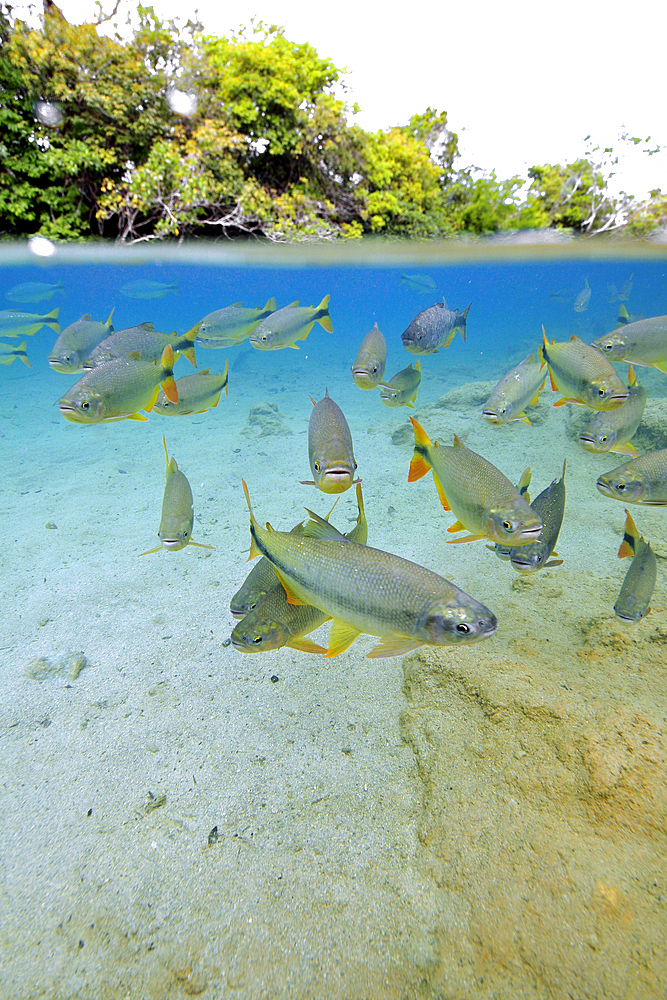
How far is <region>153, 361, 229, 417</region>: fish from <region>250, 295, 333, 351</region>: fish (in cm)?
68

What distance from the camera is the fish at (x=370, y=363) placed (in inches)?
150

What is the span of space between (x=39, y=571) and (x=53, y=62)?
1654cm

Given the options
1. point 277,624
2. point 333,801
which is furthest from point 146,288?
point 333,801

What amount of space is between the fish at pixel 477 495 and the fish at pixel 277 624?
547mm

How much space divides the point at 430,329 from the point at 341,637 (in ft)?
11.4

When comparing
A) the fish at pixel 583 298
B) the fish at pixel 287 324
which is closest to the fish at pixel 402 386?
the fish at pixel 287 324

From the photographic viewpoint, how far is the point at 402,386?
4219mm

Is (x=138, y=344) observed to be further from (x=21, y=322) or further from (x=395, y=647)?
(x=395, y=647)

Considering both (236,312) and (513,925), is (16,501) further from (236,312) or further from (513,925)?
(513,925)

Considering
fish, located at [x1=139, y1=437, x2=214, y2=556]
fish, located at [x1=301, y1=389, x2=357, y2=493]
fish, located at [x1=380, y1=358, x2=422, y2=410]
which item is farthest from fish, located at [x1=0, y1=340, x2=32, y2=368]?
fish, located at [x1=301, y1=389, x2=357, y2=493]

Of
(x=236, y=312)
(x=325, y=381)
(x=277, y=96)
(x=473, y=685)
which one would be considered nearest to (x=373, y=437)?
(x=236, y=312)

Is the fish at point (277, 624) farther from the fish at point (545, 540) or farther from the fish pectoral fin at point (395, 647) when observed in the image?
the fish at point (545, 540)

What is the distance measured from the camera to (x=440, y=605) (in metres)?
1.76

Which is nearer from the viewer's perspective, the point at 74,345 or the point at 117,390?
the point at 117,390
